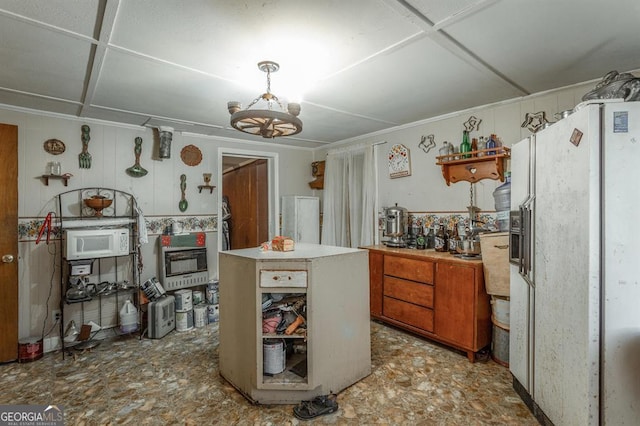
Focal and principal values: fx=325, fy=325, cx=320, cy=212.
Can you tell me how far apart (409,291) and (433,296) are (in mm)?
282

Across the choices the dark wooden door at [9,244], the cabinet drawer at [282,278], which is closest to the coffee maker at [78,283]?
the dark wooden door at [9,244]

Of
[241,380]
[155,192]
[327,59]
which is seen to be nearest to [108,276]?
[155,192]

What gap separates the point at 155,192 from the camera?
3939 millimetres

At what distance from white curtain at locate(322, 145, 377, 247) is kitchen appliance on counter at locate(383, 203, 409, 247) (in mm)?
477

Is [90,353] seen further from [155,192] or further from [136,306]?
[155,192]

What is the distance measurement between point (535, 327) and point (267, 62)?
2.45m

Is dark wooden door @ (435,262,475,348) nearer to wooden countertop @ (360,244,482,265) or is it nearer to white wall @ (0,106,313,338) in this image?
wooden countertop @ (360,244,482,265)

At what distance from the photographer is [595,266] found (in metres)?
1.58

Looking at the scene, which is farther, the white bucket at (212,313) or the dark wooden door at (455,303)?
the white bucket at (212,313)

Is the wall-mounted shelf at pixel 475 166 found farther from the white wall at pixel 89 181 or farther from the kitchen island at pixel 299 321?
the white wall at pixel 89 181

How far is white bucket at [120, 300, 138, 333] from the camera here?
344cm

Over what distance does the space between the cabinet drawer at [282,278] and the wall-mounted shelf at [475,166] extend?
2.16 m

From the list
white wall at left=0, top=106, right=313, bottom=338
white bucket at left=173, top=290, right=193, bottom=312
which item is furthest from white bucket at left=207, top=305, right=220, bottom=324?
white wall at left=0, top=106, right=313, bottom=338

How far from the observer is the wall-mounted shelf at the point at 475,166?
10.2 feet
